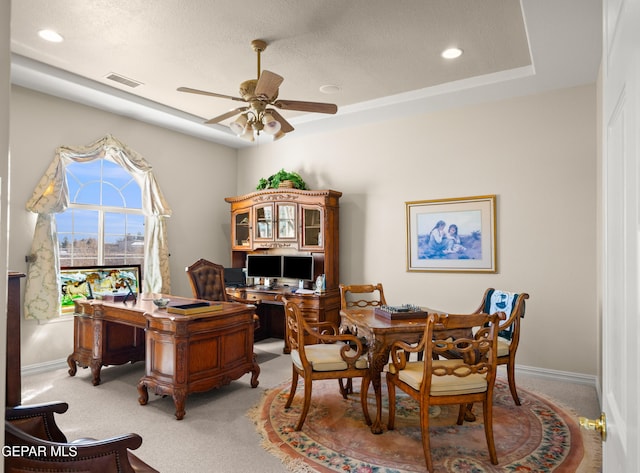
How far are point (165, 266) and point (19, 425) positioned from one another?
4.04 meters

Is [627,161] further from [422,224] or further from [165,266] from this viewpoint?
[165,266]

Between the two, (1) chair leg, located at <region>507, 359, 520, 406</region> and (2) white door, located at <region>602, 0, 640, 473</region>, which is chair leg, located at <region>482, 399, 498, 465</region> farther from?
(2) white door, located at <region>602, 0, 640, 473</region>

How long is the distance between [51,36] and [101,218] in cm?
229

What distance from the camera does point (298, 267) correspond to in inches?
221

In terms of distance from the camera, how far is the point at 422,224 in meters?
4.94

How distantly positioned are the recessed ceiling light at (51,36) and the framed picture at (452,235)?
3.88m

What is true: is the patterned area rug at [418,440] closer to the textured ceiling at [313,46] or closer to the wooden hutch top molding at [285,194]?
the wooden hutch top molding at [285,194]

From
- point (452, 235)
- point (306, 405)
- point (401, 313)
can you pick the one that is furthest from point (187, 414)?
point (452, 235)

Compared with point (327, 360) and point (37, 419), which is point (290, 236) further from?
point (37, 419)

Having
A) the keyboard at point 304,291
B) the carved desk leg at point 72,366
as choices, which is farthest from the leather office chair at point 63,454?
the keyboard at point 304,291

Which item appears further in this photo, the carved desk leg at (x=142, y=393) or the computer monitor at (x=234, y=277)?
the computer monitor at (x=234, y=277)

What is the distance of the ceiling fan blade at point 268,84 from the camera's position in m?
2.89

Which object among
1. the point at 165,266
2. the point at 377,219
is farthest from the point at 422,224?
the point at 165,266

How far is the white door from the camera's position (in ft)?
2.29
